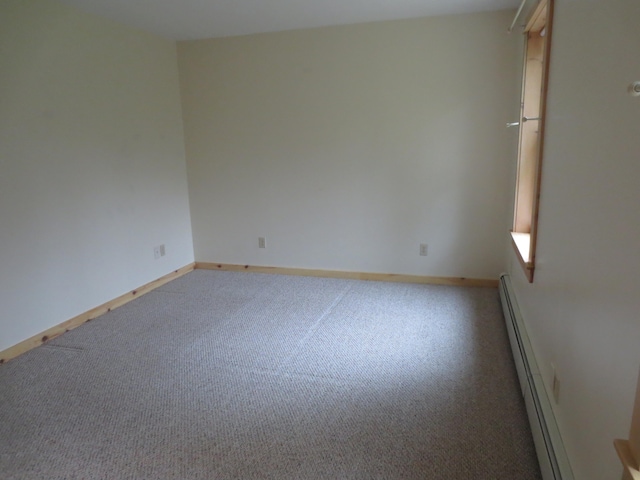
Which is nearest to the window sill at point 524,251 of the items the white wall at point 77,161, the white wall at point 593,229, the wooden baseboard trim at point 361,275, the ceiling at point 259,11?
the white wall at point 593,229

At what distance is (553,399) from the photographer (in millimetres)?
1749

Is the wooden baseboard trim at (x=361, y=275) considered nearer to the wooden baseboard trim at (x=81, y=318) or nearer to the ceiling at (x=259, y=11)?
the wooden baseboard trim at (x=81, y=318)

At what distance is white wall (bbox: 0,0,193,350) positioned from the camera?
2.67 metres

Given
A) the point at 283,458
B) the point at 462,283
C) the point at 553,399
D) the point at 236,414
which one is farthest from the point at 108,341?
the point at 462,283

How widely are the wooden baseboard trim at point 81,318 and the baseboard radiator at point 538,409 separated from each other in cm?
294

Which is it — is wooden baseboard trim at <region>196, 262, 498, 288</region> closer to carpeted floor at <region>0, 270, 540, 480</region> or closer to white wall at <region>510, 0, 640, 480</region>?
carpeted floor at <region>0, 270, 540, 480</region>

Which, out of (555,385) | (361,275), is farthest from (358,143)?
(555,385)

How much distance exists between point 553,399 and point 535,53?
223cm

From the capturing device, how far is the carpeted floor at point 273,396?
67.8 inches

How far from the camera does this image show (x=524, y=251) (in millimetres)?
2674

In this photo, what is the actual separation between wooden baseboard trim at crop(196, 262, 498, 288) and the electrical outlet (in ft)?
6.77

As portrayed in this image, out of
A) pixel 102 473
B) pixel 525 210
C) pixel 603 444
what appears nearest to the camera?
pixel 603 444

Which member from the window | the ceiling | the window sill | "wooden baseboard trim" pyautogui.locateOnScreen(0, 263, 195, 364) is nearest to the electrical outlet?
the window sill

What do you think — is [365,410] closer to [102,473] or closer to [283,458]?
[283,458]
